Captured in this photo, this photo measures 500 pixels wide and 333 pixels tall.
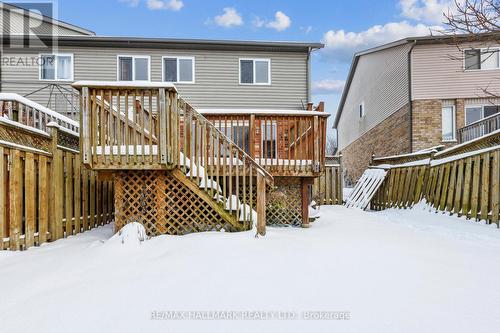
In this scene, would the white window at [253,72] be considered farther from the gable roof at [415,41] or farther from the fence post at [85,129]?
the fence post at [85,129]

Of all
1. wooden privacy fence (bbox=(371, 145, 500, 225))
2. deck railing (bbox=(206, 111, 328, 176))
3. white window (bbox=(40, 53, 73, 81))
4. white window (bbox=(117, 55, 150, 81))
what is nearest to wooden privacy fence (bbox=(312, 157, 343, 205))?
wooden privacy fence (bbox=(371, 145, 500, 225))

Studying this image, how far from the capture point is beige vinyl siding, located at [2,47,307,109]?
41.3 ft

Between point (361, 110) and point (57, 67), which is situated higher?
point (57, 67)

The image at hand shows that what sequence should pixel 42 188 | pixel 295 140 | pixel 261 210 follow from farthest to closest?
pixel 295 140
pixel 261 210
pixel 42 188

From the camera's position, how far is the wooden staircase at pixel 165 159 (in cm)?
458

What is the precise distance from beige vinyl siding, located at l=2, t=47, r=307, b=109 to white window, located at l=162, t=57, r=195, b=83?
179 mm

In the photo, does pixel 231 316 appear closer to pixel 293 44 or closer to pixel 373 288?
pixel 373 288

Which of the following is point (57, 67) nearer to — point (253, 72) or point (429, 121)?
point (253, 72)

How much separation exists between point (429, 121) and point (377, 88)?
4.47 m

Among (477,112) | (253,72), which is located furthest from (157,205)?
(477,112)

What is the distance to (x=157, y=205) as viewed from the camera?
488 centimetres

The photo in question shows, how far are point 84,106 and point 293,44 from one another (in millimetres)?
9856

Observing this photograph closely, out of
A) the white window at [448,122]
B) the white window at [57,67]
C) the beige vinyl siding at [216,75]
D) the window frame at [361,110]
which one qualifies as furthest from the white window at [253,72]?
the window frame at [361,110]

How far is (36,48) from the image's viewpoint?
42.2 feet
